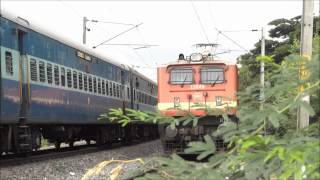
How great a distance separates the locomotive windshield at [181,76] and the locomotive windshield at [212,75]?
14.5 inches

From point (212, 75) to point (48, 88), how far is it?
15.2ft

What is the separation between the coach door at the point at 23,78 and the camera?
42.4 feet

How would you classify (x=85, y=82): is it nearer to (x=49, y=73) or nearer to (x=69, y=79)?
(x=69, y=79)

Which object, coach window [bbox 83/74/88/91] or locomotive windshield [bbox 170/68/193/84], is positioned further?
coach window [bbox 83/74/88/91]

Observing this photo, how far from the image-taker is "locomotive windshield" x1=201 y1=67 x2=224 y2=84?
16312mm

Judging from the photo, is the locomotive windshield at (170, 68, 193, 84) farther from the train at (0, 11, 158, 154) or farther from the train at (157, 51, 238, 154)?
the train at (0, 11, 158, 154)

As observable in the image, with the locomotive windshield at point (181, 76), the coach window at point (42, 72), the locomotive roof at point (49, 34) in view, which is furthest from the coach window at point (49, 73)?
the locomotive windshield at point (181, 76)

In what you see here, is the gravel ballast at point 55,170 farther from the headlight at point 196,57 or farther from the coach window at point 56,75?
the headlight at point 196,57

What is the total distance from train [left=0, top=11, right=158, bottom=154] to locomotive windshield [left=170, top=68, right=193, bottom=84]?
105 inches

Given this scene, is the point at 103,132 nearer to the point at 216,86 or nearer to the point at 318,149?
the point at 216,86

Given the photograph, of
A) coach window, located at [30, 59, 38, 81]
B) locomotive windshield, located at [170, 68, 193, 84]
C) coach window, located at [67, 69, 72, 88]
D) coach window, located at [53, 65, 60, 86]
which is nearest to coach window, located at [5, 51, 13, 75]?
coach window, located at [30, 59, 38, 81]

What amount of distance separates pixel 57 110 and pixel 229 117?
12.8 m

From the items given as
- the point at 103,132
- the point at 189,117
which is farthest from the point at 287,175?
the point at 103,132

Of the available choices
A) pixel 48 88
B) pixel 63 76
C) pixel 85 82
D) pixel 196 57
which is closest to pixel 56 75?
pixel 63 76
